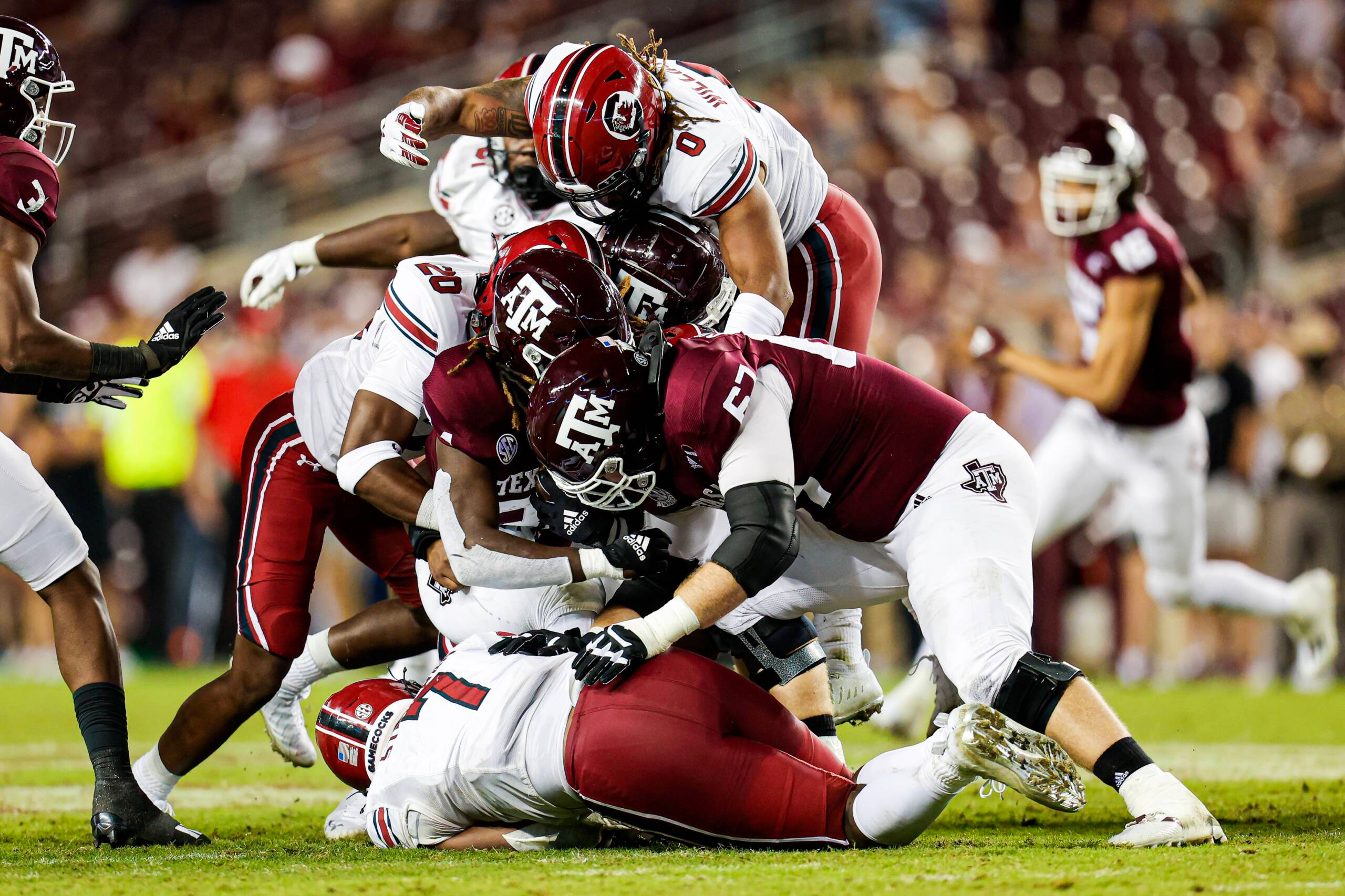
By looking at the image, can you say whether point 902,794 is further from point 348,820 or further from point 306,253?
point 306,253

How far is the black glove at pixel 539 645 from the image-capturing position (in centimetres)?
384

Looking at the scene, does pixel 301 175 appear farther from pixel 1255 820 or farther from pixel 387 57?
pixel 1255 820

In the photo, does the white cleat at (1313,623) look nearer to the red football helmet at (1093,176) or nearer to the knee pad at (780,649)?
the red football helmet at (1093,176)

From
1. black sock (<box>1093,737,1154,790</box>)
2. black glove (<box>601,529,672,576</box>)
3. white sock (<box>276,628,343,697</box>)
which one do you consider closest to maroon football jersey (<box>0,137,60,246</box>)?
white sock (<box>276,628,343,697</box>)

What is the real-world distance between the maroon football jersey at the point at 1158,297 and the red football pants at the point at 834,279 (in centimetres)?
195

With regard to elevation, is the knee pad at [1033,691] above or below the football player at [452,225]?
below

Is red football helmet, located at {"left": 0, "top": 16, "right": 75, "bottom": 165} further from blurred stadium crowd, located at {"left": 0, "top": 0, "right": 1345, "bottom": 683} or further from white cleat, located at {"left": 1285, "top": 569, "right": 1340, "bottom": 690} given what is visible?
white cleat, located at {"left": 1285, "top": 569, "right": 1340, "bottom": 690}

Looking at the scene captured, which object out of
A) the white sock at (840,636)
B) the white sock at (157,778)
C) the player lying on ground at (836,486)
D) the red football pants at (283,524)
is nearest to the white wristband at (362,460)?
the red football pants at (283,524)

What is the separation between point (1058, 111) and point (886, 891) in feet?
38.6

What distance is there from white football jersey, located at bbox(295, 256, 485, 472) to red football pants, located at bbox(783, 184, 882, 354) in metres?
1.07

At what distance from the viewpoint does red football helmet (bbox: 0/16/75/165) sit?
4.34 metres

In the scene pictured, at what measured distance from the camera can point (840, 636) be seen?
493 centimetres

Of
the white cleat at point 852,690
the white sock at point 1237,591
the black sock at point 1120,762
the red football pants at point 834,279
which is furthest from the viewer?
the white sock at point 1237,591

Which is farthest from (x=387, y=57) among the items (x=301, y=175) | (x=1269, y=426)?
(x=1269, y=426)
